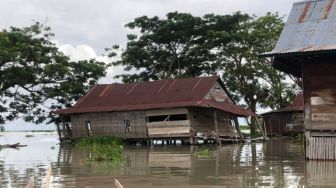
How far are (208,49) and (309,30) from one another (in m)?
27.4

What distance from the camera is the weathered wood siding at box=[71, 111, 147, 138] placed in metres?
32.9

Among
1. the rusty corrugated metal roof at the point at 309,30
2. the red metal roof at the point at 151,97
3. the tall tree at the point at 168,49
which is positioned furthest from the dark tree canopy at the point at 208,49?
the rusty corrugated metal roof at the point at 309,30

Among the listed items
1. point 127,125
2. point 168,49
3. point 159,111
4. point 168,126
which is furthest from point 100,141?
point 168,49

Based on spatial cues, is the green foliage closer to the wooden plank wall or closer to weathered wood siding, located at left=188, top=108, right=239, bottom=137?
weathered wood siding, located at left=188, top=108, right=239, bottom=137

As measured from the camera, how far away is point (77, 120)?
3578cm

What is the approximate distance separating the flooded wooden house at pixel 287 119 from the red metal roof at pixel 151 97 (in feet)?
35.0

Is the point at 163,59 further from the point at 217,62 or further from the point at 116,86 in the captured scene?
the point at 116,86

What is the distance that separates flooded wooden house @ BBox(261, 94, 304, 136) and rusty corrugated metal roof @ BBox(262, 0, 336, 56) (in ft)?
83.6

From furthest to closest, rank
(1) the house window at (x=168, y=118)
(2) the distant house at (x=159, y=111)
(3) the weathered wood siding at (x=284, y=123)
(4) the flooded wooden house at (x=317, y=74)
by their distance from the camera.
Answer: (3) the weathered wood siding at (x=284, y=123)
(1) the house window at (x=168, y=118)
(2) the distant house at (x=159, y=111)
(4) the flooded wooden house at (x=317, y=74)

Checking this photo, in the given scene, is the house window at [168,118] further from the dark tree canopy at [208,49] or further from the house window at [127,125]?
the dark tree canopy at [208,49]

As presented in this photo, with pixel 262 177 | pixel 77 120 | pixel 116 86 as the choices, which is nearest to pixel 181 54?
pixel 116 86

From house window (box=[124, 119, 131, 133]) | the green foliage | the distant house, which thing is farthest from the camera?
house window (box=[124, 119, 131, 133])

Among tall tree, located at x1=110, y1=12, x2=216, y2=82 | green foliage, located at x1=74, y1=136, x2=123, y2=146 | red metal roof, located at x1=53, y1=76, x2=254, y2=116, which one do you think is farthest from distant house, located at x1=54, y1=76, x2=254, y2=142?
tall tree, located at x1=110, y1=12, x2=216, y2=82

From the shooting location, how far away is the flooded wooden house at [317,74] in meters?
16.4
